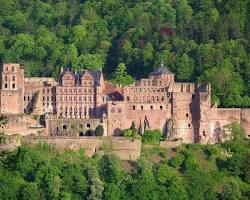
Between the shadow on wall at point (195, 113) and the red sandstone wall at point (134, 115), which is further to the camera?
the shadow on wall at point (195, 113)

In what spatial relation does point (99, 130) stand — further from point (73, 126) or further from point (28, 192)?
point (28, 192)

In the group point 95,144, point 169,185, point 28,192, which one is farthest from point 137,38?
point 28,192

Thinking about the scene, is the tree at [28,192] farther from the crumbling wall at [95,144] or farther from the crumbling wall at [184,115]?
the crumbling wall at [184,115]

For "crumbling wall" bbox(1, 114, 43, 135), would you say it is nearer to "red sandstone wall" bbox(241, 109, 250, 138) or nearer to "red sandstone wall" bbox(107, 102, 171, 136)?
"red sandstone wall" bbox(107, 102, 171, 136)

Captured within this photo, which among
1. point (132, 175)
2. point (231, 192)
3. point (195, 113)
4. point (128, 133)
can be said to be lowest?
point (231, 192)

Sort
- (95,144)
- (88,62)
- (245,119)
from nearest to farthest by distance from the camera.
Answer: (95,144) < (245,119) < (88,62)

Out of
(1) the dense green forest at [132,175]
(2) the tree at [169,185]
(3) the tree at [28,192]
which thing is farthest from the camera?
(2) the tree at [169,185]

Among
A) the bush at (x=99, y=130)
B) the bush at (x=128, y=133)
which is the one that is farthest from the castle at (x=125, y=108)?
the bush at (x=128, y=133)

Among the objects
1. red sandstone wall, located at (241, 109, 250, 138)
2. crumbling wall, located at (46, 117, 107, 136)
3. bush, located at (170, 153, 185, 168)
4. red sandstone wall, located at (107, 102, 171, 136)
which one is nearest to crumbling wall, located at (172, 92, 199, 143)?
red sandstone wall, located at (107, 102, 171, 136)
